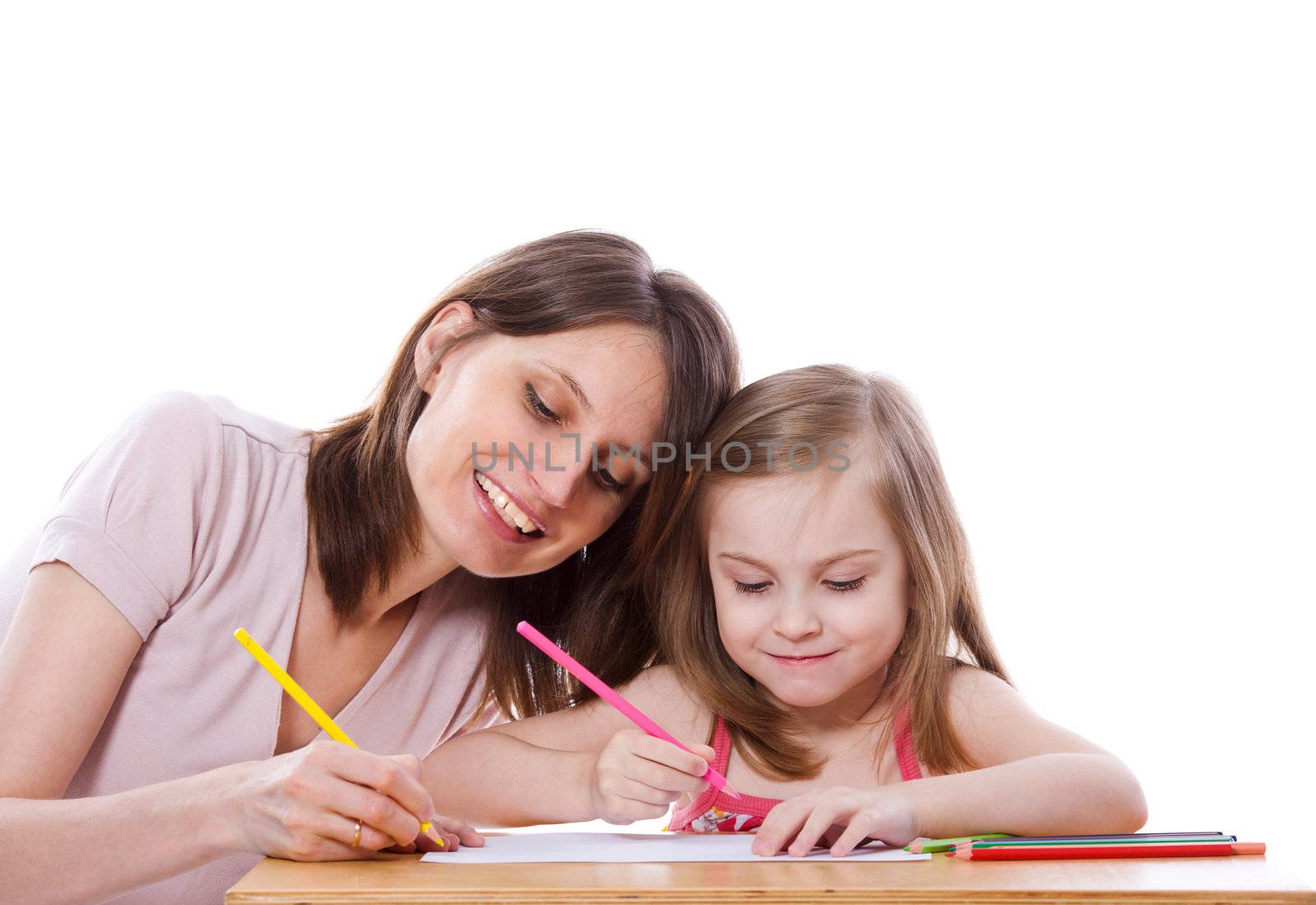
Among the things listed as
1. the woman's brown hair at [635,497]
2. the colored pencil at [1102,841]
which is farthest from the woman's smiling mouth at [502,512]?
the colored pencil at [1102,841]

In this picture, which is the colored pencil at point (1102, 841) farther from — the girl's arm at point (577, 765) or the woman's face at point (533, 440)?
the woman's face at point (533, 440)

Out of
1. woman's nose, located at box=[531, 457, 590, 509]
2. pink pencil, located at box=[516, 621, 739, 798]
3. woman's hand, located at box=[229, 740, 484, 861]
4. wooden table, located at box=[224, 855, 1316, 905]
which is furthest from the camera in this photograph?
woman's nose, located at box=[531, 457, 590, 509]

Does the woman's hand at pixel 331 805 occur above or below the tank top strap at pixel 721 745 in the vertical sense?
above

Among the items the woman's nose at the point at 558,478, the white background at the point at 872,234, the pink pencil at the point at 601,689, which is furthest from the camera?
the white background at the point at 872,234

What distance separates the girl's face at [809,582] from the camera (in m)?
1.18

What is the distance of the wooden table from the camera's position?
0.70m

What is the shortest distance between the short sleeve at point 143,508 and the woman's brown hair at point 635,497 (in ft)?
0.48

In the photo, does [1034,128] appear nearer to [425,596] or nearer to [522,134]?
[522,134]

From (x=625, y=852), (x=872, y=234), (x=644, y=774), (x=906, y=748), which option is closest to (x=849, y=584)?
(x=906, y=748)

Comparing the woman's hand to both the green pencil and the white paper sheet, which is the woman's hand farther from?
the green pencil

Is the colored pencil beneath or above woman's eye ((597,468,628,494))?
beneath

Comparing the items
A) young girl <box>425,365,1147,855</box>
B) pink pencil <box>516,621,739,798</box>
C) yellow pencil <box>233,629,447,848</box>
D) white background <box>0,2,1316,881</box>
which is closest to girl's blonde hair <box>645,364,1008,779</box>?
young girl <box>425,365,1147,855</box>

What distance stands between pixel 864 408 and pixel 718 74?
1115 millimetres

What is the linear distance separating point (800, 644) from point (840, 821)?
262 millimetres
